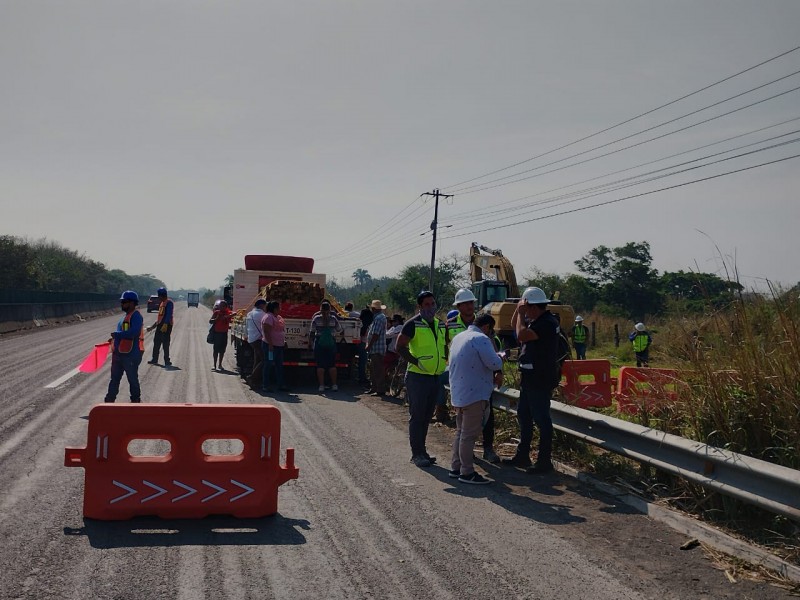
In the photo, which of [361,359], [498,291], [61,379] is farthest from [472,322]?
[498,291]

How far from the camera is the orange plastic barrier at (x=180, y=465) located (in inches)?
223

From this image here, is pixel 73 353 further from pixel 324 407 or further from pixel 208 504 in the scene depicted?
pixel 208 504

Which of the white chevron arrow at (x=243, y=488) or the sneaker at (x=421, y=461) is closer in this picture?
the white chevron arrow at (x=243, y=488)

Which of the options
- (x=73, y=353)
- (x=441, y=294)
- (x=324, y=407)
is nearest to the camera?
(x=324, y=407)

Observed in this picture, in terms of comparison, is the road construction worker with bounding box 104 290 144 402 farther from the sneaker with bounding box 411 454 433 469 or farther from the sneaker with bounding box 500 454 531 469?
the sneaker with bounding box 500 454 531 469

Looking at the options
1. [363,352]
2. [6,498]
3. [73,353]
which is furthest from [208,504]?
[73,353]

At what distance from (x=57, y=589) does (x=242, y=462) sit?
74.1 inches

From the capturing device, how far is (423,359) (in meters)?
8.65

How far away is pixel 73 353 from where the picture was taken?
21.7 metres

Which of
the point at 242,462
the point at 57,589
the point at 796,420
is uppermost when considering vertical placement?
the point at 796,420

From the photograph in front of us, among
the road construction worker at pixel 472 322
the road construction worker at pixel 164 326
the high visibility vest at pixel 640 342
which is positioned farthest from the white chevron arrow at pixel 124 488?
the high visibility vest at pixel 640 342

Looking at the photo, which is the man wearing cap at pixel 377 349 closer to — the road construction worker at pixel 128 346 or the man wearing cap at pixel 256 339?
the man wearing cap at pixel 256 339

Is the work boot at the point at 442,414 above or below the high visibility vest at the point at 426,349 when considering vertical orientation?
below

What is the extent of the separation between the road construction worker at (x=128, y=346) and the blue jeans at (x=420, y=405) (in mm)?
4269
